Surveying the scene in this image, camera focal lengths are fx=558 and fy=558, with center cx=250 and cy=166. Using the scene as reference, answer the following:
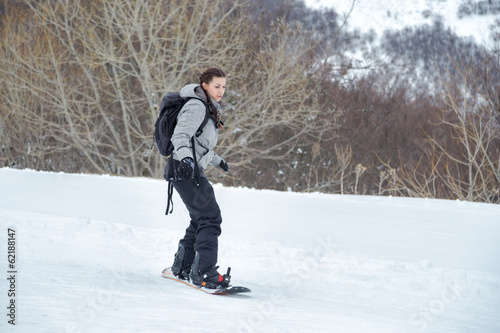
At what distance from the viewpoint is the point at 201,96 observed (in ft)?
11.6

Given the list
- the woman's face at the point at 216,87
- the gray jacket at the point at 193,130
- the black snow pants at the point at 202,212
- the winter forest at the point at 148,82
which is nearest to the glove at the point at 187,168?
the gray jacket at the point at 193,130

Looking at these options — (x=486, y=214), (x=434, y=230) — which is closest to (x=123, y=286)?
(x=434, y=230)

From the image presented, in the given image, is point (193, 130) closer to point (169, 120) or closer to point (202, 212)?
point (169, 120)

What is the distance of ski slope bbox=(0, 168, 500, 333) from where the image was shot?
2.86 meters

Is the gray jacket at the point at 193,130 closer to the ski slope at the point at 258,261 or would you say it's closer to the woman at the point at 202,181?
the woman at the point at 202,181

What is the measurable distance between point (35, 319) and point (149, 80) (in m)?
13.9

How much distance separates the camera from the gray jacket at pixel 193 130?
3.34m

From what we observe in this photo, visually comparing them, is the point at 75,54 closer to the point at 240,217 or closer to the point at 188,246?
the point at 240,217

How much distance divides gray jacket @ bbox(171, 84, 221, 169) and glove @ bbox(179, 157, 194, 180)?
0.02 meters

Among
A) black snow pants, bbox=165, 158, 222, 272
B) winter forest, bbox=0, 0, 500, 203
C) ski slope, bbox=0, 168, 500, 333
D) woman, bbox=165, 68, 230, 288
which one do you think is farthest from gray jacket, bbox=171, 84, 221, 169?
winter forest, bbox=0, 0, 500, 203

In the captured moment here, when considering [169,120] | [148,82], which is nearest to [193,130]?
[169,120]

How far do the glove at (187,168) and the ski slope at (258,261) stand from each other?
0.71 m

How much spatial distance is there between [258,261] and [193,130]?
68.9 inches

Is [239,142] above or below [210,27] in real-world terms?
below
